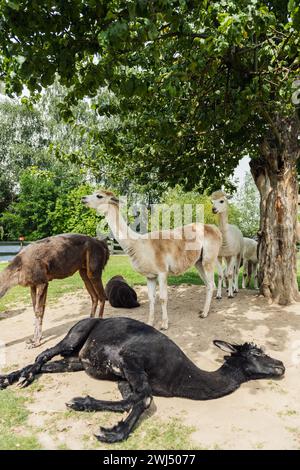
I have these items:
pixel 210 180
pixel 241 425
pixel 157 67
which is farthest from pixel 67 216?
pixel 241 425

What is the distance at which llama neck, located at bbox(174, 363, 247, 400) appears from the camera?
4325 mm

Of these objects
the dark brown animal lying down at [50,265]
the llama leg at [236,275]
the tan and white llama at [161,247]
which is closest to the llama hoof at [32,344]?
the dark brown animal lying down at [50,265]

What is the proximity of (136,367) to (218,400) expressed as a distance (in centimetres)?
95

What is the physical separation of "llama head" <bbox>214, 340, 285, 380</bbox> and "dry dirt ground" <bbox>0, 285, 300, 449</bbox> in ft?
0.37

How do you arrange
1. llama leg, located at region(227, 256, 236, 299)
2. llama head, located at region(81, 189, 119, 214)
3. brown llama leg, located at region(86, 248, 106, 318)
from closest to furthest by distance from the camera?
llama head, located at region(81, 189, 119, 214) < brown llama leg, located at region(86, 248, 106, 318) < llama leg, located at region(227, 256, 236, 299)

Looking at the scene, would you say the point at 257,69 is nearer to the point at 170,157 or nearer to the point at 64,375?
the point at 170,157

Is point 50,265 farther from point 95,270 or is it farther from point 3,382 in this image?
point 3,382

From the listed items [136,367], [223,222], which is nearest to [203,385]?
[136,367]

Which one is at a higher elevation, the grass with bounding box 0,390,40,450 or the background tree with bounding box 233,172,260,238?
the background tree with bounding box 233,172,260,238

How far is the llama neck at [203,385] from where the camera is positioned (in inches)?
170

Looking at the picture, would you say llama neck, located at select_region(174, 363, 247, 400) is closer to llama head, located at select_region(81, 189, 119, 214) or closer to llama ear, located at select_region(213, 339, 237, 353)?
llama ear, located at select_region(213, 339, 237, 353)

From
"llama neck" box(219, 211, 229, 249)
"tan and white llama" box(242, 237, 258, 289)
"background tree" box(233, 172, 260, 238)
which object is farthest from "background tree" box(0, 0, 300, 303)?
"background tree" box(233, 172, 260, 238)

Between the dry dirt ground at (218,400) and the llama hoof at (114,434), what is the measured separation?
6.9 inches

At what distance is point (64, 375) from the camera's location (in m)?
5.07
